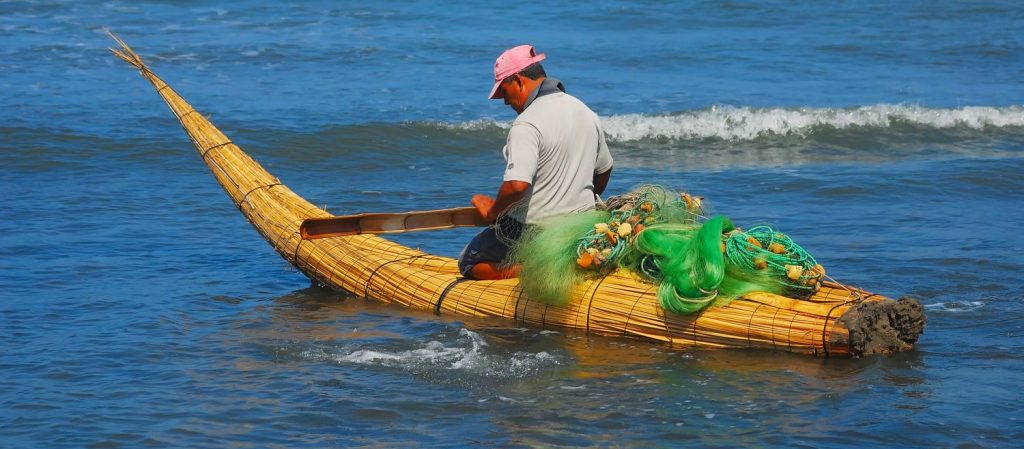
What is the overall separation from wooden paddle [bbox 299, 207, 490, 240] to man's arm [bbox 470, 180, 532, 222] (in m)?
0.10

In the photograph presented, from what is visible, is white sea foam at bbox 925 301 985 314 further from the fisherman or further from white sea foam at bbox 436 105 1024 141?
white sea foam at bbox 436 105 1024 141

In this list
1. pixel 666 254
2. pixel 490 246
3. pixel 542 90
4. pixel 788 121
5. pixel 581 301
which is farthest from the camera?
pixel 788 121

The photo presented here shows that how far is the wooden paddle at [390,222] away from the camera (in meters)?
6.57

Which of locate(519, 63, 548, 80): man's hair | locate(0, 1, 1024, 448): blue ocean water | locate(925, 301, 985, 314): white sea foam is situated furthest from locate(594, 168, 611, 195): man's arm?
locate(925, 301, 985, 314): white sea foam

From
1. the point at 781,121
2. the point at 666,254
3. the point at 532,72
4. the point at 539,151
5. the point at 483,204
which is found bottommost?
the point at 781,121

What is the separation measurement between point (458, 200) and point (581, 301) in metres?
4.32

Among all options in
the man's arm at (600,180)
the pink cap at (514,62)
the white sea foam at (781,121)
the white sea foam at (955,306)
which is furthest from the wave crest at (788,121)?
the pink cap at (514,62)

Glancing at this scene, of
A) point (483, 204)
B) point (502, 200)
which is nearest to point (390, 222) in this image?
point (483, 204)

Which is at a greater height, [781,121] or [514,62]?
[514,62]

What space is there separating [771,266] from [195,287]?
143 inches

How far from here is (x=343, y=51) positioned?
57.7 feet

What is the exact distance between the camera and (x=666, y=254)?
6074 mm

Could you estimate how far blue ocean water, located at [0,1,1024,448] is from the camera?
211 inches

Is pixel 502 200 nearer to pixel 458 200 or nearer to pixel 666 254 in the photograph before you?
pixel 666 254
